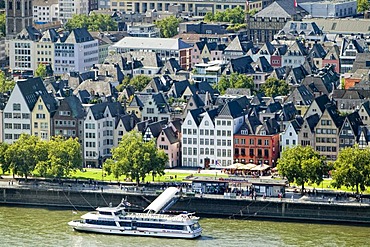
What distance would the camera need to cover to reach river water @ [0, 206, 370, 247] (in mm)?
90250

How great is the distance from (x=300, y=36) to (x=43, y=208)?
206ft

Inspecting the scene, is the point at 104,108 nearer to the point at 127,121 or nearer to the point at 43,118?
the point at 127,121

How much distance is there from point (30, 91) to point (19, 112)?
1739 millimetres

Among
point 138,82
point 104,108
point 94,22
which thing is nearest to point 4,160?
point 104,108

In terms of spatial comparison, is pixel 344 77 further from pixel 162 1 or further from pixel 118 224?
pixel 162 1

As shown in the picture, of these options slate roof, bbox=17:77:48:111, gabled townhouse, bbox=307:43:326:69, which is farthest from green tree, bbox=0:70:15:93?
gabled townhouse, bbox=307:43:326:69

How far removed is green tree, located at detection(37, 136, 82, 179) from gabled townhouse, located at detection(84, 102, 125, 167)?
5.80m

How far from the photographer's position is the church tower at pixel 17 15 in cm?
17275

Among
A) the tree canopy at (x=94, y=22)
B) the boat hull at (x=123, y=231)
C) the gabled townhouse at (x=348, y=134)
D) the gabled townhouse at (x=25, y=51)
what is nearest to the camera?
the boat hull at (x=123, y=231)

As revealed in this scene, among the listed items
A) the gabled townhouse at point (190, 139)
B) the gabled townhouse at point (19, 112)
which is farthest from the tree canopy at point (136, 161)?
the gabled townhouse at point (19, 112)

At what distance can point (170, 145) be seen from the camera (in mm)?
110375

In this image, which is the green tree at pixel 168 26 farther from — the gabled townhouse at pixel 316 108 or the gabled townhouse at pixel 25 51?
the gabled townhouse at pixel 316 108

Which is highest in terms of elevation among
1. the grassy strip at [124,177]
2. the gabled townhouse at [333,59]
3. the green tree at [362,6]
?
the green tree at [362,6]

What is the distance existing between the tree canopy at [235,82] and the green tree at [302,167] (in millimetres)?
32672
